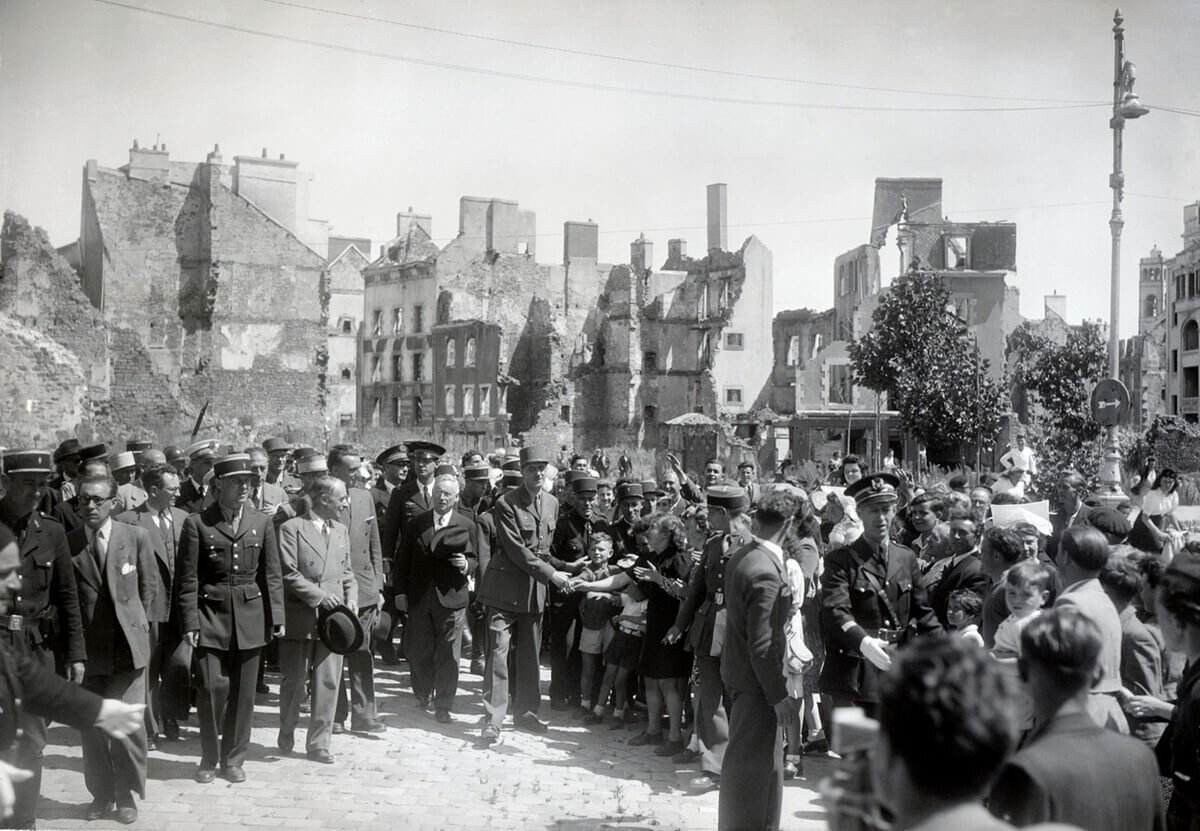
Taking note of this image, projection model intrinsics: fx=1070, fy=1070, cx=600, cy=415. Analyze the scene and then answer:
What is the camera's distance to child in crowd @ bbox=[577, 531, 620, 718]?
9.20 meters

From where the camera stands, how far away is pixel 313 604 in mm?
7648

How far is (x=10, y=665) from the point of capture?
4473mm

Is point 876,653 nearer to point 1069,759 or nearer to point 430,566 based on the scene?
point 1069,759

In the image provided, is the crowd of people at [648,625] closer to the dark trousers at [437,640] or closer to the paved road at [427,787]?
the dark trousers at [437,640]

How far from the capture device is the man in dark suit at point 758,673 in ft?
18.7

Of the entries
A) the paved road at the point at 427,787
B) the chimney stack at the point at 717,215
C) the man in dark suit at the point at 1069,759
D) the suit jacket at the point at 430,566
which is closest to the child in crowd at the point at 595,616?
the paved road at the point at 427,787

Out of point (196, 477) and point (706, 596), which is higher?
point (196, 477)

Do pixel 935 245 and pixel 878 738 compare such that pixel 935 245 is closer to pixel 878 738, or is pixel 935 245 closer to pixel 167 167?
pixel 167 167

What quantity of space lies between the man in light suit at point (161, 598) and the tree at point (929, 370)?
78.0ft

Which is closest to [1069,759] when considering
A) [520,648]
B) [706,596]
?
[706,596]

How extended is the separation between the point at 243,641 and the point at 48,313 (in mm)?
22756

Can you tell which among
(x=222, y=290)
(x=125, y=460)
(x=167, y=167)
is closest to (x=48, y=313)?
(x=222, y=290)

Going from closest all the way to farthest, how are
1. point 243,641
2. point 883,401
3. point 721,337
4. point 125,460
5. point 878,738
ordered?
point 878,738, point 243,641, point 125,460, point 883,401, point 721,337

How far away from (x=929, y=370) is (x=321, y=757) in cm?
2646
